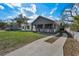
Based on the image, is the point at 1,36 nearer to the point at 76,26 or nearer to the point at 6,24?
the point at 6,24

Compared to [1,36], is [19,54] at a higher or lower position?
lower

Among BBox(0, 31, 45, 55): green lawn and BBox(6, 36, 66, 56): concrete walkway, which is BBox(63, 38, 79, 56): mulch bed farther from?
BBox(0, 31, 45, 55): green lawn

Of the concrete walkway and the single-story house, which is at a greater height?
the single-story house

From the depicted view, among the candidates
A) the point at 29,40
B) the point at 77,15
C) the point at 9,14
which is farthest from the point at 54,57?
the point at 9,14

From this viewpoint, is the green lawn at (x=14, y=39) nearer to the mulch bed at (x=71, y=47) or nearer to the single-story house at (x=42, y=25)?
the single-story house at (x=42, y=25)

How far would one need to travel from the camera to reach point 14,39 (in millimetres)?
2441

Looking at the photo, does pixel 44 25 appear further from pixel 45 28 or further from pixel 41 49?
pixel 41 49

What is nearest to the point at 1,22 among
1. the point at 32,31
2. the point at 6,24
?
the point at 6,24

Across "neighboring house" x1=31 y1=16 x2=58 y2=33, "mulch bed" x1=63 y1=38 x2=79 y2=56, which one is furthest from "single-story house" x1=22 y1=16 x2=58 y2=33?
"mulch bed" x1=63 y1=38 x2=79 y2=56

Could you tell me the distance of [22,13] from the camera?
96.3 inches

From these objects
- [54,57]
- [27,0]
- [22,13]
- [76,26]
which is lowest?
[54,57]

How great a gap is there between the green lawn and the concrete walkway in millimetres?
57

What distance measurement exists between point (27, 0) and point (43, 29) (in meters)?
0.40

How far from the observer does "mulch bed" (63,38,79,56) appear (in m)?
2.38
